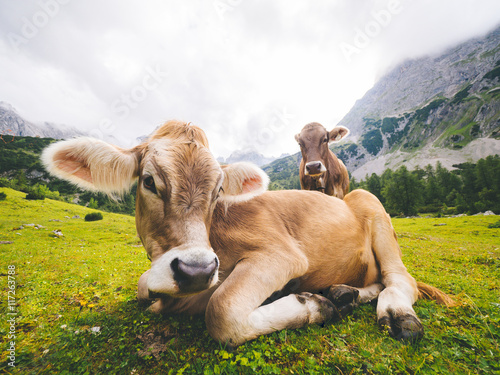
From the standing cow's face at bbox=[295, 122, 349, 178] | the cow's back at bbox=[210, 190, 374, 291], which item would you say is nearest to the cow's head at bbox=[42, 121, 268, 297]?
the cow's back at bbox=[210, 190, 374, 291]

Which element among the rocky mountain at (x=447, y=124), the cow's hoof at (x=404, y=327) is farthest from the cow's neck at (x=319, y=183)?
the rocky mountain at (x=447, y=124)

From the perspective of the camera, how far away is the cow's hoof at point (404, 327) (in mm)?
2227

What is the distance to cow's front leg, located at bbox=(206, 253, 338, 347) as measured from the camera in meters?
2.13

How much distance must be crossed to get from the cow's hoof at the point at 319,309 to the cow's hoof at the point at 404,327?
552 millimetres

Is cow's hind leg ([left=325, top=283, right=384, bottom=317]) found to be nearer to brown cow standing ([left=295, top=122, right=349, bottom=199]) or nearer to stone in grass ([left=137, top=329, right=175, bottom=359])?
stone in grass ([left=137, top=329, right=175, bottom=359])

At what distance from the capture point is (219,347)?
2.09m

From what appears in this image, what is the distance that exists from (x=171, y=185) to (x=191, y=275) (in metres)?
0.97

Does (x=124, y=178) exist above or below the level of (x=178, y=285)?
above

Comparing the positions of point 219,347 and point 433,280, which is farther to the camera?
point 433,280

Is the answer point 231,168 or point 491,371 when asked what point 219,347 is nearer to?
point 231,168

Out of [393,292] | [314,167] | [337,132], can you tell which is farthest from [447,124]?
[393,292]

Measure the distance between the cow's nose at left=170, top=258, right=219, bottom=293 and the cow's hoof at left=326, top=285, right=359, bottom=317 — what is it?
6.26 feet

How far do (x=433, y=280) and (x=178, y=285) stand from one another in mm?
5713

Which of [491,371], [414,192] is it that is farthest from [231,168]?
[414,192]
